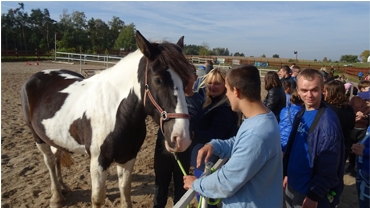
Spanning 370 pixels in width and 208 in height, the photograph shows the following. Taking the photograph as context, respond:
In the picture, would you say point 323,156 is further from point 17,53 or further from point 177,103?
point 17,53

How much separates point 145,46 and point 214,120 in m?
0.87

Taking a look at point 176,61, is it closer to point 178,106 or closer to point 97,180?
point 178,106

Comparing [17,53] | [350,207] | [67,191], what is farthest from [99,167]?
[17,53]

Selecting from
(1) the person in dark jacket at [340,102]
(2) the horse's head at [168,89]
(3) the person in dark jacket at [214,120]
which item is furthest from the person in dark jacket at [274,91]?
(2) the horse's head at [168,89]

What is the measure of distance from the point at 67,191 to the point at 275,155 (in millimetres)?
3446

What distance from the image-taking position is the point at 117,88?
98.8 inches

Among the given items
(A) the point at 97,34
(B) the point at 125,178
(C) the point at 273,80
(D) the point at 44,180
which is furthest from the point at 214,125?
(A) the point at 97,34

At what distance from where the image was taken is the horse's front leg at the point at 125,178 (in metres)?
2.87

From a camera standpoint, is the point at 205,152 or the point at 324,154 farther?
the point at 324,154

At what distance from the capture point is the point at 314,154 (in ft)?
6.06

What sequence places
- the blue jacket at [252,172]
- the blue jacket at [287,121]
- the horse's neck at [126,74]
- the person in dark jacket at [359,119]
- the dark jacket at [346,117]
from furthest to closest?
the person in dark jacket at [359,119] → the dark jacket at [346,117] → the blue jacket at [287,121] → the horse's neck at [126,74] → the blue jacket at [252,172]

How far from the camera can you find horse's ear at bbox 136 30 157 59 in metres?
2.06

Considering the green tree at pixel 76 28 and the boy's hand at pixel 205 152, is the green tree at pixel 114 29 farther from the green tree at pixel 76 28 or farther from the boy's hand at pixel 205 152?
the boy's hand at pixel 205 152

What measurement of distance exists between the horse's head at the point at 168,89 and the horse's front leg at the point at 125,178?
36.9 inches
